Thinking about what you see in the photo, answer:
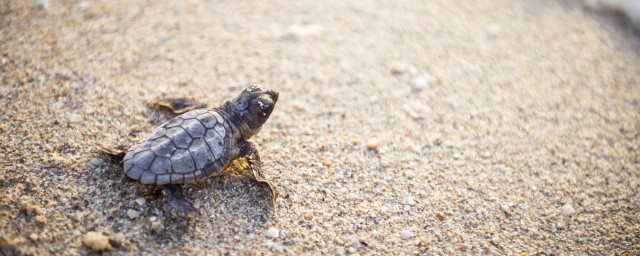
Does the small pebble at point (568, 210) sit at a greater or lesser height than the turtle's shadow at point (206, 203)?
lesser

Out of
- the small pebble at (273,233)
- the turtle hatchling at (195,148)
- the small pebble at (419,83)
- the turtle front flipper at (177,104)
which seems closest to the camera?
the turtle hatchling at (195,148)

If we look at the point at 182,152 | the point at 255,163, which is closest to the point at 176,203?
the point at 182,152

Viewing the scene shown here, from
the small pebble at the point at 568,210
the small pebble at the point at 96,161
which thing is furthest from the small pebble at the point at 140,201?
the small pebble at the point at 568,210

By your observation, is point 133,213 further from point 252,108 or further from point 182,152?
point 252,108

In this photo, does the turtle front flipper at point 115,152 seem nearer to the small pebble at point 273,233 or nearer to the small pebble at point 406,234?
the small pebble at point 273,233

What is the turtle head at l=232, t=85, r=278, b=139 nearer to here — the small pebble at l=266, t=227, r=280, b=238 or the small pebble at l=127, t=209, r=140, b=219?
the small pebble at l=266, t=227, r=280, b=238

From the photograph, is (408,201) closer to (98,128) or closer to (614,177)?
(614,177)

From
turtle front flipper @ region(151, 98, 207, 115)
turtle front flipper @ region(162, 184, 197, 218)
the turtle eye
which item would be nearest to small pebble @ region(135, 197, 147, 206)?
turtle front flipper @ region(162, 184, 197, 218)
